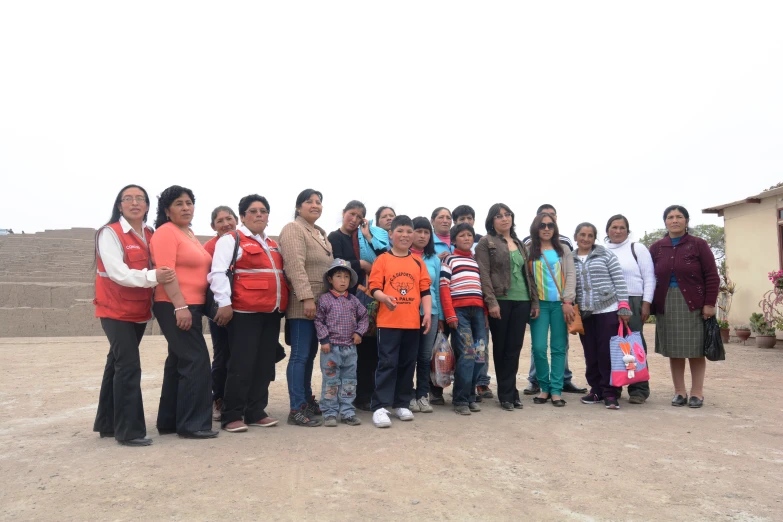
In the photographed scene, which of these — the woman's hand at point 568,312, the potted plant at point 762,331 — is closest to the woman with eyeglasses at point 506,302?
the woman's hand at point 568,312

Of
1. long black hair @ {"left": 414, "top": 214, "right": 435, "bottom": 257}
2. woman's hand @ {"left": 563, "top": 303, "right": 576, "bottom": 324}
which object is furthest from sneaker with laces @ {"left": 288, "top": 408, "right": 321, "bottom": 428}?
woman's hand @ {"left": 563, "top": 303, "right": 576, "bottom": 324}

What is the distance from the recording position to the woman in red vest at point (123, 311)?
12.7 ft

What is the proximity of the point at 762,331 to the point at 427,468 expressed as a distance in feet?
36.6

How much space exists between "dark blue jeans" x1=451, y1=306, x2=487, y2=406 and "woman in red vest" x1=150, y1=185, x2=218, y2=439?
2151 mm

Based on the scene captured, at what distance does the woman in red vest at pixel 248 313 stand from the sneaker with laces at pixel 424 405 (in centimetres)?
130

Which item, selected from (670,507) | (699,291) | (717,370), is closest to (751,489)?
(670,507)

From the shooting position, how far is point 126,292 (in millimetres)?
3961

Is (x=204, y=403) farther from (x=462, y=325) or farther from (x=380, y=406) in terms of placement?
(x=462, y=325)

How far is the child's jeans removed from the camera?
179 inches

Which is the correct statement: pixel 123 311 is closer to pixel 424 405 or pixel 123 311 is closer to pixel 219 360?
pixel 219 360

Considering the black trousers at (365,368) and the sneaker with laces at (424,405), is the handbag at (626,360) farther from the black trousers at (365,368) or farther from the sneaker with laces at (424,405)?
the black trousers at (365,368)

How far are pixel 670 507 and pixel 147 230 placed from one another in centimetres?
389

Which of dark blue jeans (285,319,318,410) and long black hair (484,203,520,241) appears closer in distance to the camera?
dark blue jeans (285,319,318,410)

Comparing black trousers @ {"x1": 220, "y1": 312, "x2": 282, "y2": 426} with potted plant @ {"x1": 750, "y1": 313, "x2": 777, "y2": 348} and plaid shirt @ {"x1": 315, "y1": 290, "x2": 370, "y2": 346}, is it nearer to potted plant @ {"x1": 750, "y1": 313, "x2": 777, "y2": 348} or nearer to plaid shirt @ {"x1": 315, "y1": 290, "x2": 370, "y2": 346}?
plaid shirt @ {"x1": 315, "y1": 290, "x2": 370, "y2": 346}
